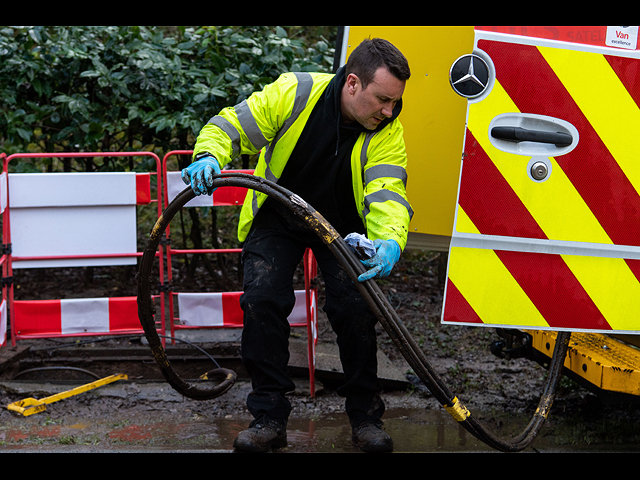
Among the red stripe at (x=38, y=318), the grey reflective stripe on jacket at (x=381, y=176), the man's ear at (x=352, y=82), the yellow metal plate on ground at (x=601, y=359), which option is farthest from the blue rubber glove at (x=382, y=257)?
the red stripe at (x=38, y=318)

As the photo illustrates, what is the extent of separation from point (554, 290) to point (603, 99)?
29.2 inches

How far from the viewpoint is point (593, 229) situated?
7.89ft

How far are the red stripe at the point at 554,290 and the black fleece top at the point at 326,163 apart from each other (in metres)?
0.72

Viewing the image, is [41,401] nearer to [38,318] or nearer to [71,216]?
[38,318]

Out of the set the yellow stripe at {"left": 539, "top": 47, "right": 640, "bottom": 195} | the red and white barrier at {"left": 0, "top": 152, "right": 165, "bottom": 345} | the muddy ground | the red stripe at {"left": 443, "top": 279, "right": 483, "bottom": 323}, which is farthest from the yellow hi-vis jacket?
the red and white barrier at {"left": 0, "top": 152, "right": 165, "bottom": 345}

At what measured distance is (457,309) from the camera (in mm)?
2471

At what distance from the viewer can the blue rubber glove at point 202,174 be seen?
2406 mm

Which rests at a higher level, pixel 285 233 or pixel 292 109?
pixel 292 109

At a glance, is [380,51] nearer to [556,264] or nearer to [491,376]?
[556,264]

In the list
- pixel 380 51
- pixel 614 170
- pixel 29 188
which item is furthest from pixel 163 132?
pixel 614 170

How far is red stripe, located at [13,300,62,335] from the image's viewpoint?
3.94m

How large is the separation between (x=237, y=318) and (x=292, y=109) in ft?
5.93

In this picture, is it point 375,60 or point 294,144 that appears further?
point 294,144

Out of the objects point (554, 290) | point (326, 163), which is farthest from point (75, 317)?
point (554, 290)
